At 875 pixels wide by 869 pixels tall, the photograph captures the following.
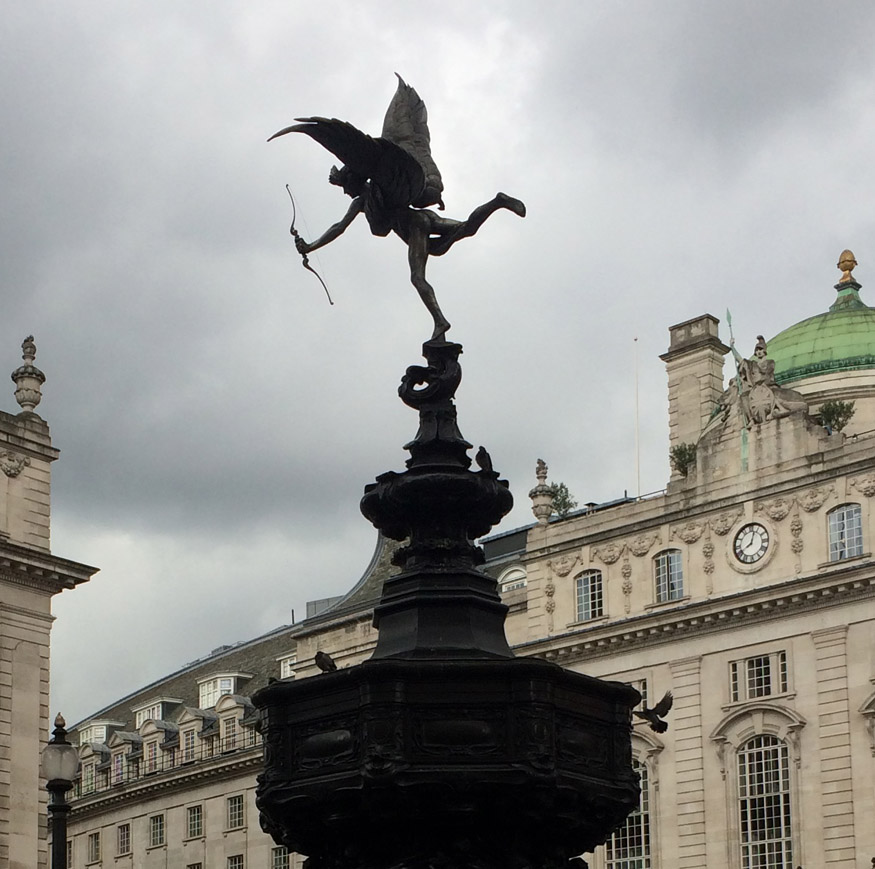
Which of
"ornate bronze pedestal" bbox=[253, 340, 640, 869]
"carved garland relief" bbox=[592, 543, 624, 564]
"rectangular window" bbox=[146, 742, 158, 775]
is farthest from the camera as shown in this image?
"rectangular window" bbox=[146, 742, 158, 775]

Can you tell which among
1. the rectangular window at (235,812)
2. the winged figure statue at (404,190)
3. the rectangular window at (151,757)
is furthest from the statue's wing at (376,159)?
the rectangular window at (151,757)

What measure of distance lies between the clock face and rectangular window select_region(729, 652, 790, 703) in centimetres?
323

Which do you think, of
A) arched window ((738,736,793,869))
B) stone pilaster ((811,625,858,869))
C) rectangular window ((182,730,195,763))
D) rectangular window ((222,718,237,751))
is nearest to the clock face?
stone pilaster ((811,625,858,869))

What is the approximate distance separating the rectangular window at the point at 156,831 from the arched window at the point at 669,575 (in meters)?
30.7

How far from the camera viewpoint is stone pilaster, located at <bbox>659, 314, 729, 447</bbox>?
7238 centimetres

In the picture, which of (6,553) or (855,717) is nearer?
(6,553)

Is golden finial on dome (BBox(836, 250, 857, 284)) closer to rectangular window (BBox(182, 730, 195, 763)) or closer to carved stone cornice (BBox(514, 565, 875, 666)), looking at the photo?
carved stone cornice (BBox(514, 565, 875, 666))

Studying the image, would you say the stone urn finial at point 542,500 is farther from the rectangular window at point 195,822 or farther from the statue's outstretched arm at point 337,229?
the statue's outstretched arm at point 337,229

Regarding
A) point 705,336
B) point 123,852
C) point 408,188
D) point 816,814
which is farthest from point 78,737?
point 408,188

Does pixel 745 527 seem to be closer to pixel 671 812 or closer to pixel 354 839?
pixel 671 812

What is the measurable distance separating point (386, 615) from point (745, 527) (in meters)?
49.7

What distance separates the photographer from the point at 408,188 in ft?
55.7

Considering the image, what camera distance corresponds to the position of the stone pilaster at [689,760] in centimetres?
6334

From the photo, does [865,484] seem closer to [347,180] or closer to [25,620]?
[25,620]
